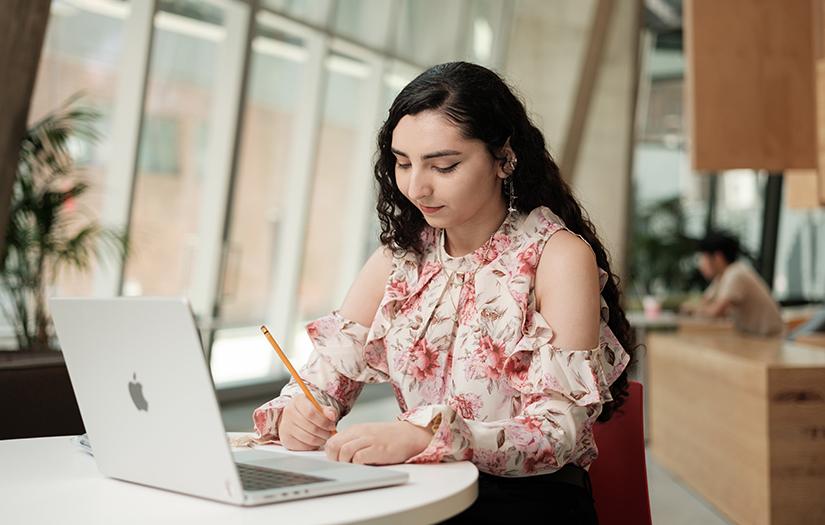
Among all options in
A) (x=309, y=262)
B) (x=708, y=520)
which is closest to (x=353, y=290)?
(x=708, y=520)

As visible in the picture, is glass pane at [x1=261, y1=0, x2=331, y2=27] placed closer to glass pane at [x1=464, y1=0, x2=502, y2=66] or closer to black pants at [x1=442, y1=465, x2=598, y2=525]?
glass pane at [x1=464, y1=0, x2=502, y2=66]

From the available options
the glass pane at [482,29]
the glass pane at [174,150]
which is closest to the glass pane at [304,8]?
the glass pane at [174,150]

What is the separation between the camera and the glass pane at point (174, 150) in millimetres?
7031

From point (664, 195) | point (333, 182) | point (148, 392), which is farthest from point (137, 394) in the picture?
point (664, 195)

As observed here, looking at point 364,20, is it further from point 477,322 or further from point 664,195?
point 477,322

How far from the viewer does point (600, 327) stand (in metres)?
1.96

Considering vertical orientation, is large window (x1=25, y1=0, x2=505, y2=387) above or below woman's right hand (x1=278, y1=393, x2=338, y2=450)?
above

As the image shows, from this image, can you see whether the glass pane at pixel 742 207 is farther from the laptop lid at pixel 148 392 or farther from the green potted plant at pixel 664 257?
the laptop lid at pixel 148 392

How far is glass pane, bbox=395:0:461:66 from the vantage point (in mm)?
9422

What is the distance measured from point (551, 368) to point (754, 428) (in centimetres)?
283

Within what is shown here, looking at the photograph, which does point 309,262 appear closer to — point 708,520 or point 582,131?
point 582,131

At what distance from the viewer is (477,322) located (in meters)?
1.94

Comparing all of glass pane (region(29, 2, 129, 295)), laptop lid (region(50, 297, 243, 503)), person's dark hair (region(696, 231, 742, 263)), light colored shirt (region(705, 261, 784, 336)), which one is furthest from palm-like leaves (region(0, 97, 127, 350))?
person's dark hair (region(696, 231, 742, 263))

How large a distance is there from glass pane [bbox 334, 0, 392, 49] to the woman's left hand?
711 cm
